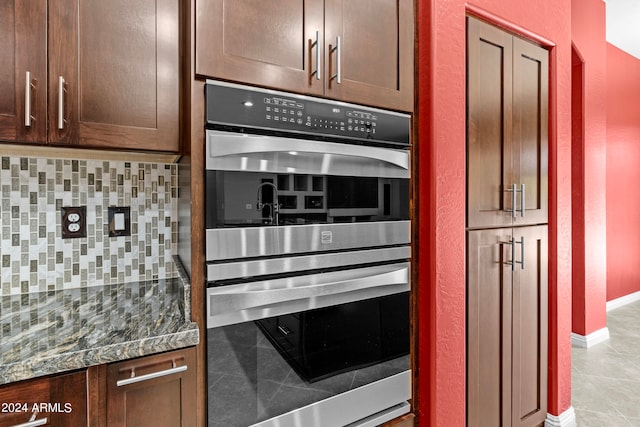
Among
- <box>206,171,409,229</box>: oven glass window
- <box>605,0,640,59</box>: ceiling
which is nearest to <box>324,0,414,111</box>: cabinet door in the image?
<box>206,171,409,229</box>: oven glass window

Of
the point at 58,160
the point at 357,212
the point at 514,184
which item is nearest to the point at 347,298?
the point at 357,212

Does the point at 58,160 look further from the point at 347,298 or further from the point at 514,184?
the point at 514,184

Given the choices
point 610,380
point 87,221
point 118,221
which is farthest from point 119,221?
point 610,380

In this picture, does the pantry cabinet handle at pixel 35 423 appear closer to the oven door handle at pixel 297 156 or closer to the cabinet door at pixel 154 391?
the cabinet door at pixel 154 391

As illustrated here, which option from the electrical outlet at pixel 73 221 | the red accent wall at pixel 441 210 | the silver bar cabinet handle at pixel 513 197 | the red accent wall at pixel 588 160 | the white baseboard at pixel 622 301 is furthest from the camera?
the white baseboard at pixel 622 301

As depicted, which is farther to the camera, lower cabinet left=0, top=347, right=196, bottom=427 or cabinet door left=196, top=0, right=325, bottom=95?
cabinet door left=196, top=0, right=325, bottom=95

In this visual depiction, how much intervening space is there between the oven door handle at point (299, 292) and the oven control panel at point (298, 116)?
0.52 meters

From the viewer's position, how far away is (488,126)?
66.4 inches

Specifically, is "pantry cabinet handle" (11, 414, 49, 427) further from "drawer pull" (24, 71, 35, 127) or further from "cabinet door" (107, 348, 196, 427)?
"drawer pull" (24, 71, 35, 127)

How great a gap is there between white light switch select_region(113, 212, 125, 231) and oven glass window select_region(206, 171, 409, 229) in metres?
0.66

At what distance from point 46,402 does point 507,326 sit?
1.89 m

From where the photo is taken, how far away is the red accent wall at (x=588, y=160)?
330 cm

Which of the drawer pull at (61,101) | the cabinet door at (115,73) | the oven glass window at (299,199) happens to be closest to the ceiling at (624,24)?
the oven glass window at (299,199)

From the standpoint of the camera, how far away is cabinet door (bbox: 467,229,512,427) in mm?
Answer: 1644
